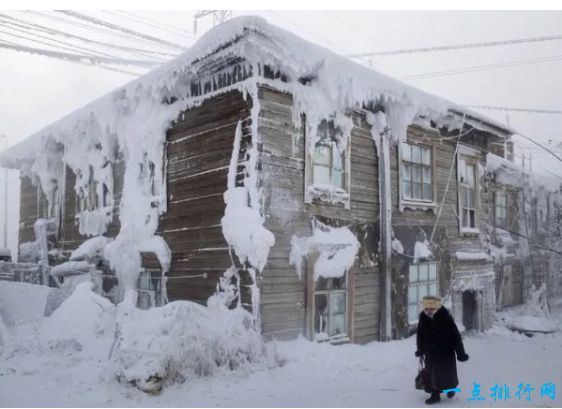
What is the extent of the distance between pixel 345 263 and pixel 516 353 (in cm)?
495

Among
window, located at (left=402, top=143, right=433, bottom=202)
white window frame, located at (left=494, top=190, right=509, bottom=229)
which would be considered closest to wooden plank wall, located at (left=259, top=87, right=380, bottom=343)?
window, located at (left=402, top=143, right=433, bottom=202)

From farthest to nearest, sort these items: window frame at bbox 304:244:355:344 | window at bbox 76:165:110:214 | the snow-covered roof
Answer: window at bbox 76:165:110:214 → window frame at bbox 304:244:355:344 → the snow-covered roof

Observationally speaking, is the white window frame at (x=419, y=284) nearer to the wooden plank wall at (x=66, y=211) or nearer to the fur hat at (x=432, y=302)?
the fur hat at (x=432, y=302)

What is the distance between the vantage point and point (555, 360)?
10547 millimetres

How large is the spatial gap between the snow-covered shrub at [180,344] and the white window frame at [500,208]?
15019mm

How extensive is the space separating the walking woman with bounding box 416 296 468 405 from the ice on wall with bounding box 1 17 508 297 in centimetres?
308

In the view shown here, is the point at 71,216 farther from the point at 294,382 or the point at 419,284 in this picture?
the point at 419,284

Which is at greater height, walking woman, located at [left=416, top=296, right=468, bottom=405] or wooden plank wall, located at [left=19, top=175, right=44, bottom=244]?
wooden plank wall, located at [left=19, top=175, right=44, bottom=244]

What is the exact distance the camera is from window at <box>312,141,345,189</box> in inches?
384

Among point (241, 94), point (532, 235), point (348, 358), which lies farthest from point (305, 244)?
point (532, 235)

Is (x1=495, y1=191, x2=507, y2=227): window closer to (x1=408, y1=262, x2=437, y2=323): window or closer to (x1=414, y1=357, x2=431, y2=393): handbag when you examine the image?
(x1=408, y1=262, x2=437, y2=323): window

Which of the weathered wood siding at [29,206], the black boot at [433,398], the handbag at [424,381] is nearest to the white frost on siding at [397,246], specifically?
the handbag at [424,381]

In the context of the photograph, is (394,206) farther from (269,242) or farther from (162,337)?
(162,337)

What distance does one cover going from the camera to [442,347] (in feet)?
20.3
